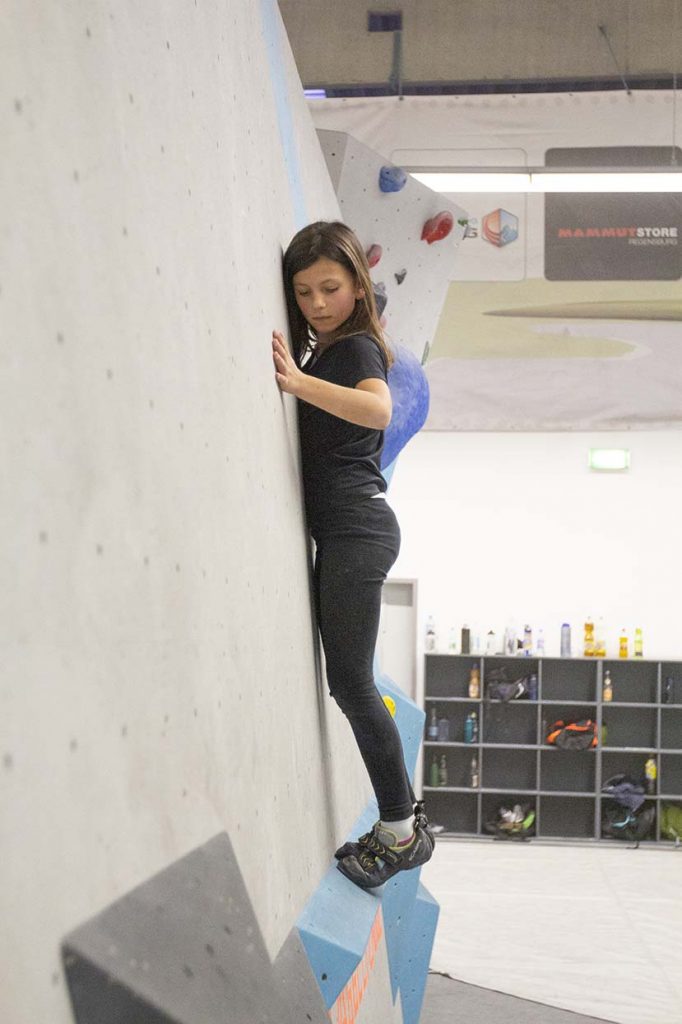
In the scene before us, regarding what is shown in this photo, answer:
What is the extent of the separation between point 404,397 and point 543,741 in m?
5.49

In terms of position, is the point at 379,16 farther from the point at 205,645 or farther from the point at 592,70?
the point at 205,645

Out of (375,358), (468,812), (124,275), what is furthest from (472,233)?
(124,275)

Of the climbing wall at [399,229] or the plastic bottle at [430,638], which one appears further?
the plastic bottle at [430,638]

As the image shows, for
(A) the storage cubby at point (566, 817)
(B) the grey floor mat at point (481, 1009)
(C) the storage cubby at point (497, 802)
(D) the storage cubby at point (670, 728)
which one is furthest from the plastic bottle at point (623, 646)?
(B) the grey floor mat at point (481, 1009)

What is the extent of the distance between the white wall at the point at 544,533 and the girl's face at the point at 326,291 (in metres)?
6.33

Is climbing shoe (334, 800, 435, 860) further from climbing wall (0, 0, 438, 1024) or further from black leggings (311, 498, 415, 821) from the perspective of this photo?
climbing wall (0, 0, 438, 1024)

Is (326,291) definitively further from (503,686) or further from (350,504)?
(503,686)

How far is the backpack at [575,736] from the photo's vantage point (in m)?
7.73

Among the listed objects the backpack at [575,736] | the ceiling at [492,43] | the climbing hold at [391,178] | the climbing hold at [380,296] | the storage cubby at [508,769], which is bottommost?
the storage cubby at [508,769]

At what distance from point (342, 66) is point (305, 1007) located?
6728 mm

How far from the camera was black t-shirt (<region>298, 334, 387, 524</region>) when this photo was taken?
6.44 ft

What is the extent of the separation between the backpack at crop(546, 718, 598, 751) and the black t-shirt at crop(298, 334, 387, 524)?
241 inches

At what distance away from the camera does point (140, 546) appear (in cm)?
99

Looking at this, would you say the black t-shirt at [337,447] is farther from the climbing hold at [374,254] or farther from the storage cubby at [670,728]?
the storage cubby at [670,728]
